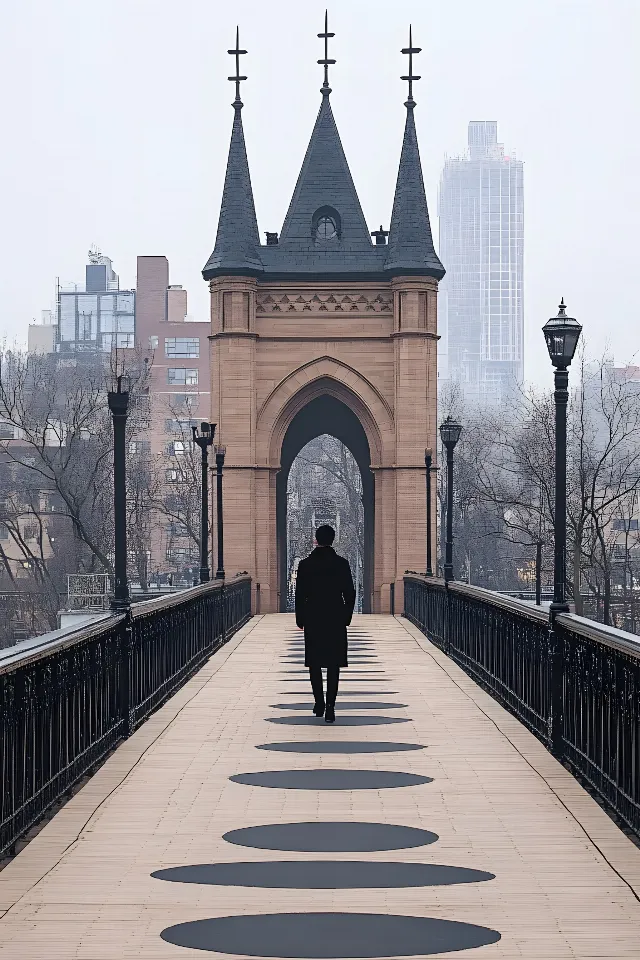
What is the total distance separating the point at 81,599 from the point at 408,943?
173 ft

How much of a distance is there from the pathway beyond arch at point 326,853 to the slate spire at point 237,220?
3071 cm

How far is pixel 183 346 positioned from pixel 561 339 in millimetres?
121572

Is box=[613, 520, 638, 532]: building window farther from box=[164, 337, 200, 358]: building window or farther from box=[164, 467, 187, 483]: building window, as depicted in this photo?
box=[164, 337, 200, 358]: building window

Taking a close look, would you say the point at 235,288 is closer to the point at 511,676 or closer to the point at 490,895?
the point at 511,676

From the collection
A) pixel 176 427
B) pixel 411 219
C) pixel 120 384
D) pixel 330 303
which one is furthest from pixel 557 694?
pixel 176 427

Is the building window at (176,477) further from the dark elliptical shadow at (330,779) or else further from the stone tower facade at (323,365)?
the dark elliptical shadow at (330,779)

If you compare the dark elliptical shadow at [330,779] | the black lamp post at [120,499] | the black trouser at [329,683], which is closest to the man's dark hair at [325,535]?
the black trouser at [329,683]

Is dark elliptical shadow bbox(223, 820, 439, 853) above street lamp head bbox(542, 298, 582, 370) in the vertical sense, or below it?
below

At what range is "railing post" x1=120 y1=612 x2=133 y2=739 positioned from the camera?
13.8m

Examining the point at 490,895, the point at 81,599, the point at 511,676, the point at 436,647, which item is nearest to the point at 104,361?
the point at 81,599

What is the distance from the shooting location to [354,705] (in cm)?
1670

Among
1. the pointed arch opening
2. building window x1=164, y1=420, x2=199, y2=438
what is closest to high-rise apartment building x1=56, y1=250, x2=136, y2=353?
building window x1=164, y1=420, x2=199, y2=438

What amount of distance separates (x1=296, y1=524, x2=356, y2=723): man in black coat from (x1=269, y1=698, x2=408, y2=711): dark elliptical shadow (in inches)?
54.5

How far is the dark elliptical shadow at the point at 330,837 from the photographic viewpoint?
28.8 feet
